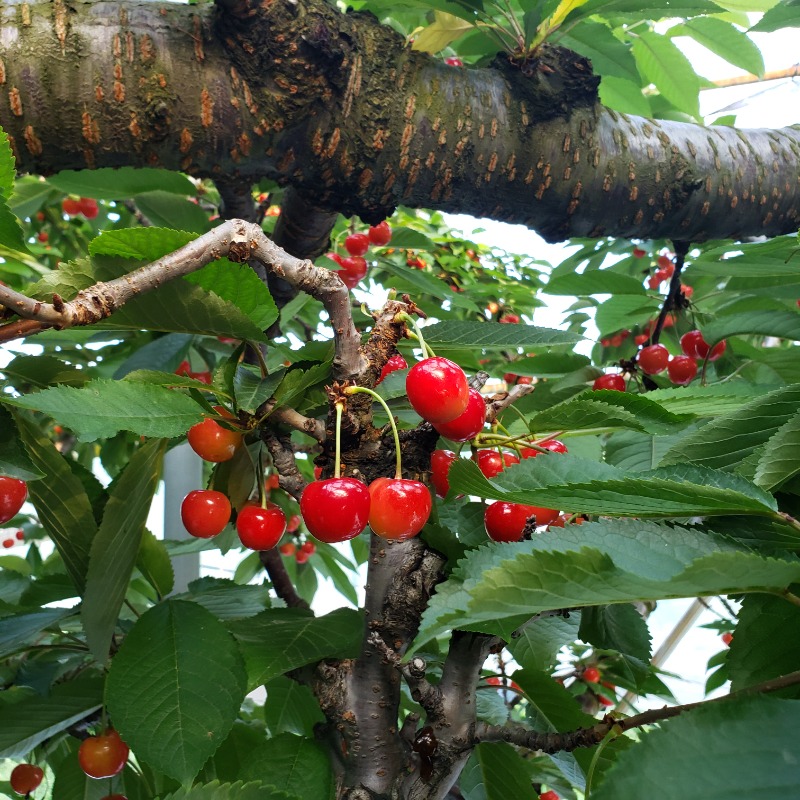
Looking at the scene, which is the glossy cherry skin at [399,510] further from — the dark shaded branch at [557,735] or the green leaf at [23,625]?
the green leaf at [23,625]

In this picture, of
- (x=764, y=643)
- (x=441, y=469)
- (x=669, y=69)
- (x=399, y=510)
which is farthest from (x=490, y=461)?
(x=669, y=69)

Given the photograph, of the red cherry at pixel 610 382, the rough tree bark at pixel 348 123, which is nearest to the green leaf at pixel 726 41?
the rough tree bark at pixel 348 123

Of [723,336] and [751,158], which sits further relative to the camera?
[751,158]

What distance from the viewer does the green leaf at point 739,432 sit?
1.54ft

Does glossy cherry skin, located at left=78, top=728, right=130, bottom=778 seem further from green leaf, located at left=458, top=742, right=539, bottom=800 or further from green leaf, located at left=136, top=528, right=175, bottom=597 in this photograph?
green leaf, located at left=458, top=742, right=539, bottom=800

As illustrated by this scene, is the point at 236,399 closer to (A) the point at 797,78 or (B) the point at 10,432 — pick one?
(B) the point at 10,432

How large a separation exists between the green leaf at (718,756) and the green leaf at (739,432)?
191 mm

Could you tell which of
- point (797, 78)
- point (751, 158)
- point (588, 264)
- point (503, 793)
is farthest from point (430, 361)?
point (797, 78)

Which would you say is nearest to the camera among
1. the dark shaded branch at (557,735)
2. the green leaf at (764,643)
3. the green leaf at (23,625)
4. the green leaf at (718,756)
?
the green leaf at (718,756)

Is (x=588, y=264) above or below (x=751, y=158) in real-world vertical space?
below

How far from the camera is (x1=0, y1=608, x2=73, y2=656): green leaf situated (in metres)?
0.78

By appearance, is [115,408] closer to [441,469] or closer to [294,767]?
[441,469]

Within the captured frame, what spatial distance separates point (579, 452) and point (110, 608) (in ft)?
1.82

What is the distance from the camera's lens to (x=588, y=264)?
194 cm
